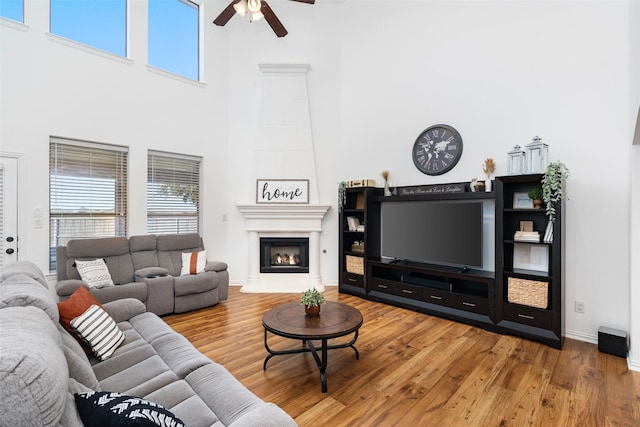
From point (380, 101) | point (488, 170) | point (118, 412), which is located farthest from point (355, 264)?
point (118, 412)

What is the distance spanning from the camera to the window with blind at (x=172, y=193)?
16.3 feet

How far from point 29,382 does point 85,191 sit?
4.40 metres

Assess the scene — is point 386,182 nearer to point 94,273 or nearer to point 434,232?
point 434,232

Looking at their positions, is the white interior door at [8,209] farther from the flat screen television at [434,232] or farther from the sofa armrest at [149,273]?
the flat screen television at [434,232]

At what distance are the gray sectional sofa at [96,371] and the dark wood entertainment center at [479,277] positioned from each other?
3.05 m

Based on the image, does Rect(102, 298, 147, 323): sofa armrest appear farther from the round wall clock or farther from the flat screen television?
the round wall clock

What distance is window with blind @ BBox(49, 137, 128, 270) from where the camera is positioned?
409 centimetres

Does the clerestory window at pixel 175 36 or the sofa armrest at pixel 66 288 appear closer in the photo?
the sofa armrest at pixel 66 288

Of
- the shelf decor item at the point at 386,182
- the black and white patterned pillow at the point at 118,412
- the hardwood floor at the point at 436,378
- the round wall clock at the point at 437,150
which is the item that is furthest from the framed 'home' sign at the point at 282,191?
the black and white patterned pillow at the point at 118,412

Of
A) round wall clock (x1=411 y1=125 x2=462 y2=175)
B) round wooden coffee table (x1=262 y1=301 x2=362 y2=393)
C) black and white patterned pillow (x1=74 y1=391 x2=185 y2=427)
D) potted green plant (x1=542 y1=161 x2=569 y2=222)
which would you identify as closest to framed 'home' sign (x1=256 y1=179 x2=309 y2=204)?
round wall clock (x1=411 y1=125 x2=462 y2=175)

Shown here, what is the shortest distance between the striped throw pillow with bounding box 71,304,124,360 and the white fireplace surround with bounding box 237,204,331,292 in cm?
326

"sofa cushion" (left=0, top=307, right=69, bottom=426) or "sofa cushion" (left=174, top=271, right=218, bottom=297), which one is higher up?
"sofa cushion" (left=0, top=307, right=69, bottom=426)

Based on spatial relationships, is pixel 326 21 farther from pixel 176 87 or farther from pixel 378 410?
pixel 378 410

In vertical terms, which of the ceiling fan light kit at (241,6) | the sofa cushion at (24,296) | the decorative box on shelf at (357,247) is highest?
the ceiling fan light kit at (241,6)
